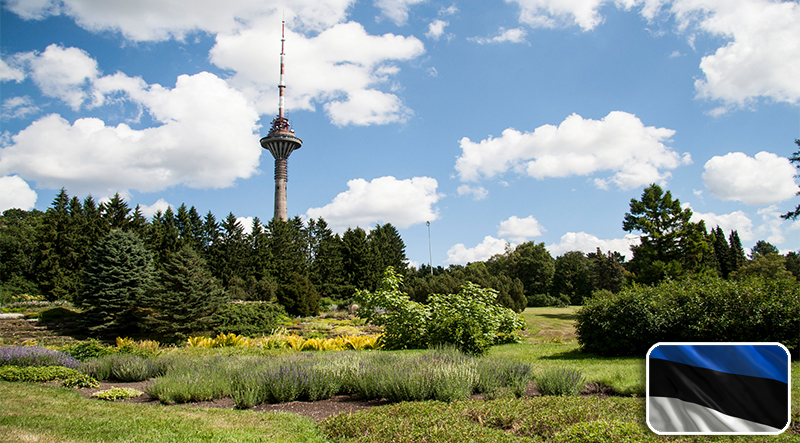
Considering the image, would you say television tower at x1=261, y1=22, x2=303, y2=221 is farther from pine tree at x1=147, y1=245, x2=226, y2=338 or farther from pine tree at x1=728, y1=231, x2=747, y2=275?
pine tree at x1=728, y1=231, x2=747, y2=275

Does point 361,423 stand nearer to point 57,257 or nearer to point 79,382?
point 79,382

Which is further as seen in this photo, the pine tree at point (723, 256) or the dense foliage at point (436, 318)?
the pine tree at point (723, 256)

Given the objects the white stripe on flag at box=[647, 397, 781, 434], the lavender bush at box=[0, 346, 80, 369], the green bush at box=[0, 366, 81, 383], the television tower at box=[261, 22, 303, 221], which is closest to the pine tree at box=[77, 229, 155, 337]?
the lavender bush at box=[0, 346, 80, 369]

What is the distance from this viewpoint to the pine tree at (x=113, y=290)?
1972cm

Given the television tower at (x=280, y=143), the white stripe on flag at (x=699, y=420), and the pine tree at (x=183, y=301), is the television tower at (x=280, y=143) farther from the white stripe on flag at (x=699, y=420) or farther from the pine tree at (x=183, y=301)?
the white stripe on flag at (x=699, y=420)

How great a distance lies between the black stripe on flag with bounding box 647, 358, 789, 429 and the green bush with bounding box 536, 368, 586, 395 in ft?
16.3

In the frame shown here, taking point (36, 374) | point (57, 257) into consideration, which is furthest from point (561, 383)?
point (57, 257)

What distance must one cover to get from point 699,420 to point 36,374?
34.2ft

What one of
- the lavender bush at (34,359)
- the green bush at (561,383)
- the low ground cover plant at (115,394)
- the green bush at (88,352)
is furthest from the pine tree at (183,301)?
the green bush at (561,383)

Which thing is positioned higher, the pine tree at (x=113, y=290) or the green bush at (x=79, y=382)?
the pine tree at (x=113, y=290)

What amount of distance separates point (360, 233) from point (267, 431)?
146ft

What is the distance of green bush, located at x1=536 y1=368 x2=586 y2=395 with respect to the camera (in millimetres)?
5793

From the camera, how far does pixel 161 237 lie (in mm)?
36938

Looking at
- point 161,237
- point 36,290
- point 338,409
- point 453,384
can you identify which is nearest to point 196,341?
point 338,409
